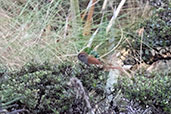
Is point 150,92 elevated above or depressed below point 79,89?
below

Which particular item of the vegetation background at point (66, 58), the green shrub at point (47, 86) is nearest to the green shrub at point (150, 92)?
the vegetation background at point (66, 58)

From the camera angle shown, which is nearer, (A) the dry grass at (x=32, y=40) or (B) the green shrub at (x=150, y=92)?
(B) the green shrub at (x=150, y=92)

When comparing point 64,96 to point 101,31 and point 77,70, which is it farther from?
point 101,31

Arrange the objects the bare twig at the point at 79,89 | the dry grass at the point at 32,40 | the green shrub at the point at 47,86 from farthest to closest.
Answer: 1. the dry grass at the point at 32,40
2. the green shrub at the point at 47,86
3. the bare twig at the point at 79,89

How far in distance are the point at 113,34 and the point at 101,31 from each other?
21cm

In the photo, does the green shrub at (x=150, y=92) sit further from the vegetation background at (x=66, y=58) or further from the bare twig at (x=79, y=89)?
the bare twig at (x=79, y=89)

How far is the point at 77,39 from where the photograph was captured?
3955 millimetres

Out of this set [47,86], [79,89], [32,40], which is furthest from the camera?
[32,40]

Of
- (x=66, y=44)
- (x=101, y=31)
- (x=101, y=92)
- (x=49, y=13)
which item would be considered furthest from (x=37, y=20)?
(x=101, y=92)

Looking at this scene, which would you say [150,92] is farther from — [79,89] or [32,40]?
[32,40]

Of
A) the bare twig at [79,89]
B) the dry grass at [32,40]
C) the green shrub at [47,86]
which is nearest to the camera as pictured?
the bare twig at [79,89]

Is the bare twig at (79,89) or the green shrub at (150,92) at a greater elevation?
the bare twig at (79,89)

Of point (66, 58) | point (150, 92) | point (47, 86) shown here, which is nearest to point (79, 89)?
point (47, 86)

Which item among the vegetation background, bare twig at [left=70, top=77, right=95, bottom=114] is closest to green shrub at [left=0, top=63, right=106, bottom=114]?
the vegetation background
